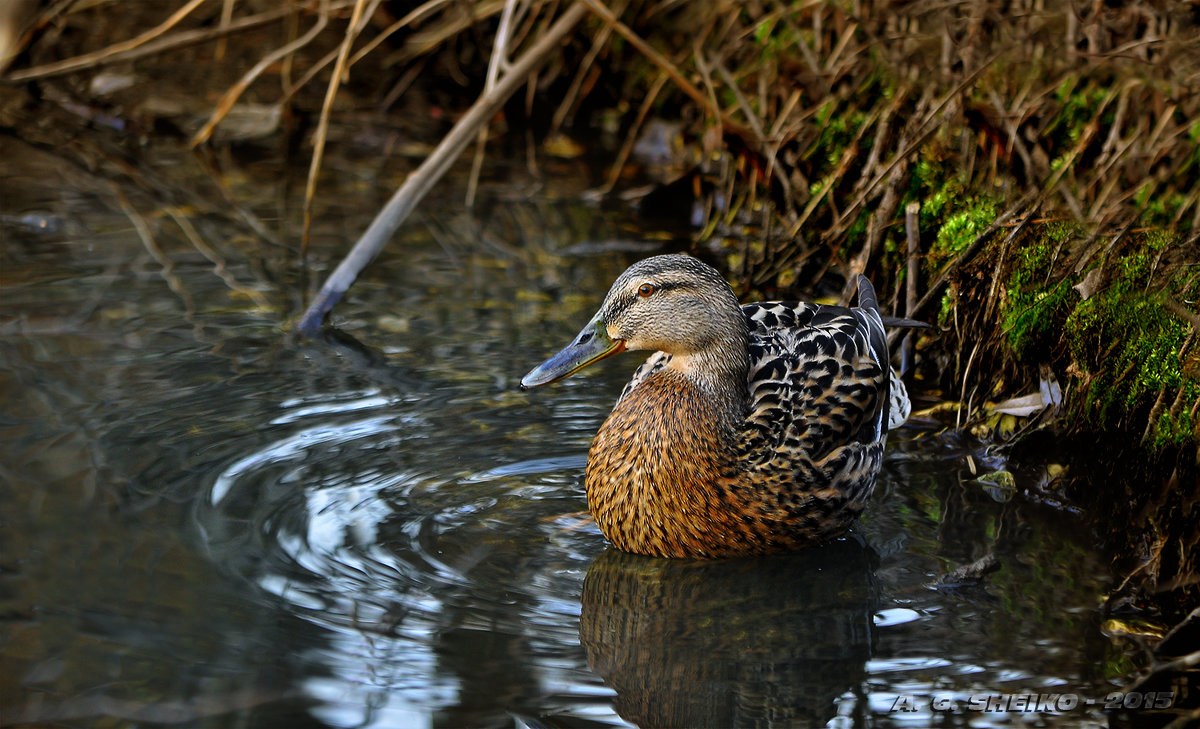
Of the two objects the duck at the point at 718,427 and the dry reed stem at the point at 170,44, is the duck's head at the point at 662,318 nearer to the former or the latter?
the duck at the point at 718,427

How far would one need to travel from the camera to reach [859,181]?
616cm

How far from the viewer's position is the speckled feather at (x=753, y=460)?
13.7 ft

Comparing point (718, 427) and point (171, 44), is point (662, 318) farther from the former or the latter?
point (171, 44)

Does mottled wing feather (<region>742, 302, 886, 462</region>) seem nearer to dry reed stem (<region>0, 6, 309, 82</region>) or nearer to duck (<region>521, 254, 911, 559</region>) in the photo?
duck (<region>521, 254, 911, 559</region>)

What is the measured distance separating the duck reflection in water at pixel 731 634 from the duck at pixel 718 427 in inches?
4.5

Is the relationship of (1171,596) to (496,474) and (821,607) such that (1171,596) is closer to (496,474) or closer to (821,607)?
(821,607)

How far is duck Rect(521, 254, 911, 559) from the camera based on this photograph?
418 cm

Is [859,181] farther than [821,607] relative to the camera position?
Yes

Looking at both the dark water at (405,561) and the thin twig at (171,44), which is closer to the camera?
the dark water at (405,561)

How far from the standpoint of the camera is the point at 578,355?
171 inches

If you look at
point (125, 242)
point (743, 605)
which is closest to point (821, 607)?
point (743, 605)

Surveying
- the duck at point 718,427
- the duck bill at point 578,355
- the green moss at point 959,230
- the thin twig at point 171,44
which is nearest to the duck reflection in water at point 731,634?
the duck at point 718,427

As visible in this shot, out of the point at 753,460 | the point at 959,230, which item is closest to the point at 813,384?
the point at 753,460

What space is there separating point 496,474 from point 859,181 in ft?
8.66
